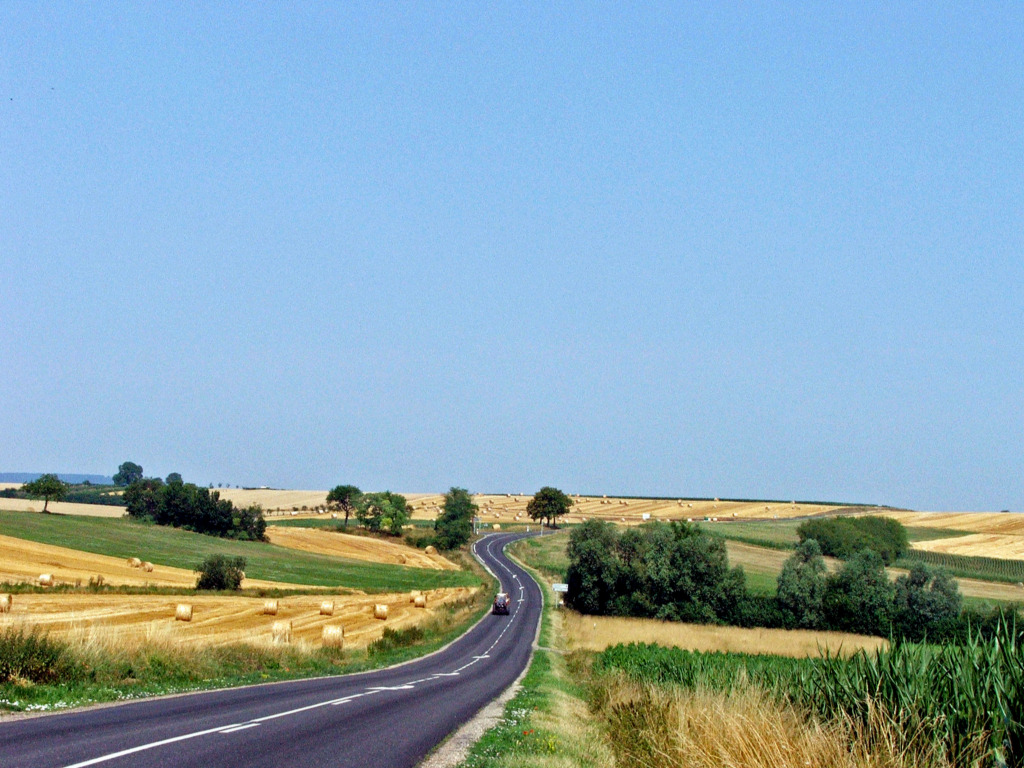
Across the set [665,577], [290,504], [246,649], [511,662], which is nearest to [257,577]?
[665,577]

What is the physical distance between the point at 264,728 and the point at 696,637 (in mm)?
54035

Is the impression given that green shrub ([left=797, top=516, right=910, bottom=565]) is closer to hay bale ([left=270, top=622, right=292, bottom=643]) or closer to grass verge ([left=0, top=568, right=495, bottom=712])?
hay bale ([left=270, top=622, right=292, bottom=643])

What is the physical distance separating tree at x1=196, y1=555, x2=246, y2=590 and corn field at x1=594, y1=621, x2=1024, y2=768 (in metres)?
54.4

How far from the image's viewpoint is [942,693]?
12.1m

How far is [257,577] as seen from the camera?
3078 inches

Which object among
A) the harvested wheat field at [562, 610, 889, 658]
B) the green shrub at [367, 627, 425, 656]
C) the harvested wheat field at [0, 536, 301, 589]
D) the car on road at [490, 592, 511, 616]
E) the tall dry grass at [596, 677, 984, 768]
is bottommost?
the harvested wheat field at [562, 610, 889, 658]

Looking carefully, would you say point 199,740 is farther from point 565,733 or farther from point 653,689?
point 653,689

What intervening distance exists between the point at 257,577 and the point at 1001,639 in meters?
73.1

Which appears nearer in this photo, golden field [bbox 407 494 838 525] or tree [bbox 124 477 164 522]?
tree [bbox 124 477 164 522]

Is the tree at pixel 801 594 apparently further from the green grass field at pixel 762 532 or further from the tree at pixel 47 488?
the tree at pixel 47 488

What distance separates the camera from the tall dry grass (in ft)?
36.1

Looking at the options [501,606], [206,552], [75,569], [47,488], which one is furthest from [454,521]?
[75,569]

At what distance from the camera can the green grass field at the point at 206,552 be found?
80.2 meters

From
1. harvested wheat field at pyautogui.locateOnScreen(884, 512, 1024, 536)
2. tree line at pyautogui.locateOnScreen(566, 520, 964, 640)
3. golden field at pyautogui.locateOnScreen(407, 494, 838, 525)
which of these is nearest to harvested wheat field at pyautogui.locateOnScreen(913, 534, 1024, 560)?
harvested wheat field at pyautogui.locateOnScreen(884, 512, 1024, 536)
